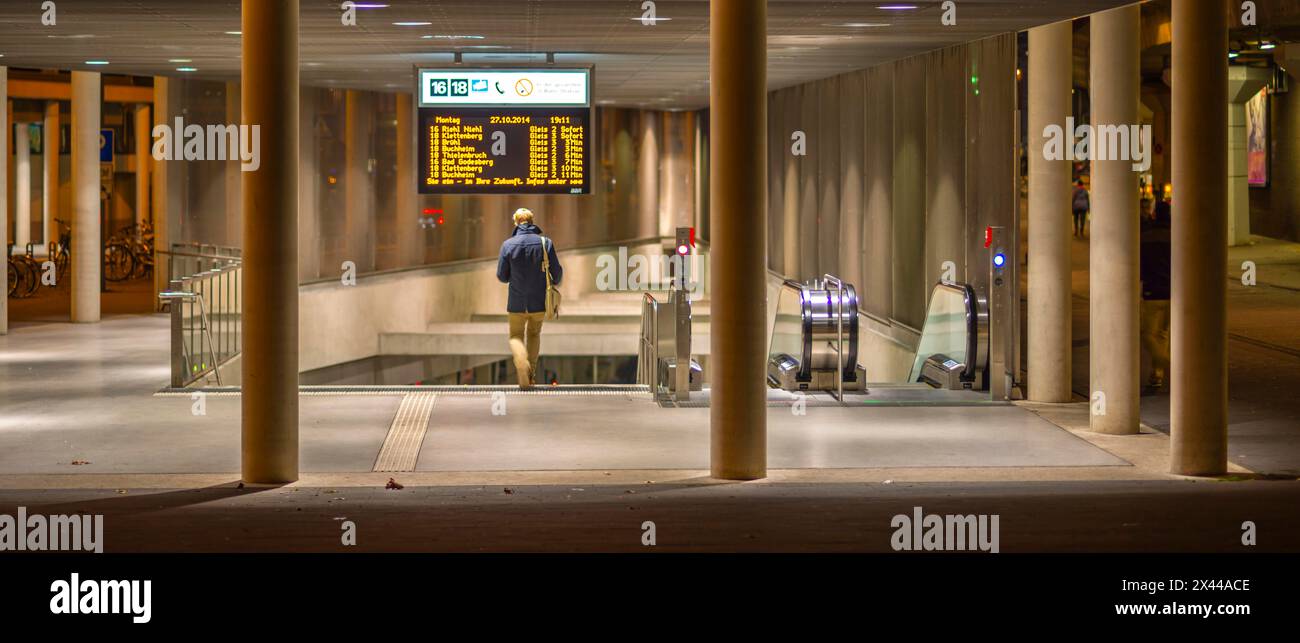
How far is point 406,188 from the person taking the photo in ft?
81.1

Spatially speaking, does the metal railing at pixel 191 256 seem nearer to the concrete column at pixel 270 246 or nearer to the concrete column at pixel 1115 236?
the concrete column at pixel 270 246

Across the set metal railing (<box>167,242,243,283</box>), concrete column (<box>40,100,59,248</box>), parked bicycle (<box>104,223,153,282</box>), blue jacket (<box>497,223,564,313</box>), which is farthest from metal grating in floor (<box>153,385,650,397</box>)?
concrete column (<box>40,100,59,248</box>)

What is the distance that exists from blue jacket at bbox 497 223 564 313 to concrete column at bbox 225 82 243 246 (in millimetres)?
8398

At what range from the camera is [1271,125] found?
39750 mm

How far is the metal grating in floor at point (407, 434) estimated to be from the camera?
10.7 metres

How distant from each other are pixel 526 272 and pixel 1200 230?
706cm

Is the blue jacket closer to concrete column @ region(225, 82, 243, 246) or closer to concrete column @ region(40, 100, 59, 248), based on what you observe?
concrete column @ region(225, 82, 243, 246)

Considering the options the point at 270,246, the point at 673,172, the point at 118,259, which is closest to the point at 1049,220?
the point at 270,246

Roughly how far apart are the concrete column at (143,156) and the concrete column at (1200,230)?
2858 centimetres

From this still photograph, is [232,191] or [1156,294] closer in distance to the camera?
[1156,294]

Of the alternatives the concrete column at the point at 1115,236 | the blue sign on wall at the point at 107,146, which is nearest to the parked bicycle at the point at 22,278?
the blue sign on wall at the point at 107,146

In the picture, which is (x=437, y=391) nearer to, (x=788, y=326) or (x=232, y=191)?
(x=788, y=326)
